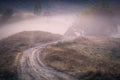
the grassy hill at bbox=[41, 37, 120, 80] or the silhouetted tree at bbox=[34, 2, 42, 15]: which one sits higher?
the silhouetted tree at bbox=[34, 2, 42, 15]

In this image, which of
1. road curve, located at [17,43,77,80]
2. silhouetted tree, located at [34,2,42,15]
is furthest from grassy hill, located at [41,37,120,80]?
silhouetted tree, located at [34,2,42,15]

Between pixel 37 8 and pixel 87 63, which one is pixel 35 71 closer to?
pixel 87 63

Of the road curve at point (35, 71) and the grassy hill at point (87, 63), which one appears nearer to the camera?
the road curve at point (35, 71)

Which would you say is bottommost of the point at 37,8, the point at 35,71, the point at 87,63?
the point at 35,71

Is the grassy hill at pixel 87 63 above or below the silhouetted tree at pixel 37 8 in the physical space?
below

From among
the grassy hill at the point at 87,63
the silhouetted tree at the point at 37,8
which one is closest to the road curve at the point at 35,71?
the grassy hill at the point at 87,63

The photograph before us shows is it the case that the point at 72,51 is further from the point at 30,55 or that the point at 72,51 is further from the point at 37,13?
the point at 37,13

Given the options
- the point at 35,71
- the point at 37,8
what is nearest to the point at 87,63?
the point at 35,71

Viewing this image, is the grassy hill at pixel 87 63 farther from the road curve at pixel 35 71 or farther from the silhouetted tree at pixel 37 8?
the silhouetted tree at pixel 37 8

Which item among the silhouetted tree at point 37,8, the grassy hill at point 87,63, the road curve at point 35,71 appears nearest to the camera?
the road curve at point 35,71

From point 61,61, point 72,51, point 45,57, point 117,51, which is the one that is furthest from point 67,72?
point 117,51

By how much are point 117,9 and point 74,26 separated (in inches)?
1200

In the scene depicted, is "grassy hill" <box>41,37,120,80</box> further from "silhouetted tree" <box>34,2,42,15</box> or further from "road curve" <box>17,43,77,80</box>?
"silhouetted tree" <box>34,2,42,15</box>

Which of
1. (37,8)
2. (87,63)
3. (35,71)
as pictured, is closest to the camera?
(35,71)
